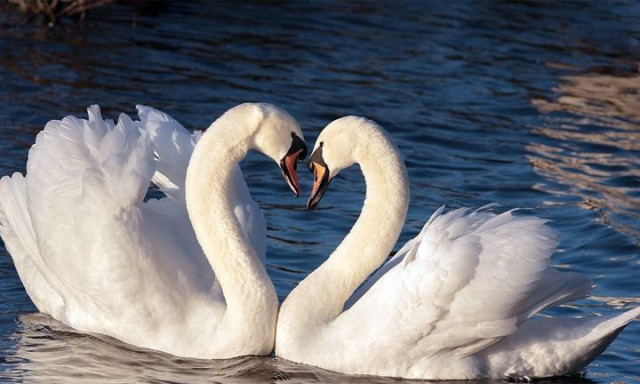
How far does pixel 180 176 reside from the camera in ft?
28.8

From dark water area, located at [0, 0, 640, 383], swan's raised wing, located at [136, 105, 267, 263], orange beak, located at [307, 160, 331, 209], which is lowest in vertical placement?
dark water area, located at [0, 0, 640, 383]

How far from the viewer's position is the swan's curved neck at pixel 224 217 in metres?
7.84

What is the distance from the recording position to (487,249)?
7449 millimetres

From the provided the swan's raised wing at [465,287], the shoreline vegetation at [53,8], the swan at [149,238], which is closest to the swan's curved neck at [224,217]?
the swan at [149,238]

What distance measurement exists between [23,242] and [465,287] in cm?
290

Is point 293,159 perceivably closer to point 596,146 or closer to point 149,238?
point 149,238

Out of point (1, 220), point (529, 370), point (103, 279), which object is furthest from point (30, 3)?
point (529, 370)

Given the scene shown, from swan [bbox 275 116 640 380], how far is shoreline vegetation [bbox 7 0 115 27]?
920 centimetres

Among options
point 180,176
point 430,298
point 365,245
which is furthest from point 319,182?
point 180,176

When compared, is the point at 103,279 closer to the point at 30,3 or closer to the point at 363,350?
the point at 363,350

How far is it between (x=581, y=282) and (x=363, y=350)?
1.23 m

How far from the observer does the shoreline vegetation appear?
54.0ft

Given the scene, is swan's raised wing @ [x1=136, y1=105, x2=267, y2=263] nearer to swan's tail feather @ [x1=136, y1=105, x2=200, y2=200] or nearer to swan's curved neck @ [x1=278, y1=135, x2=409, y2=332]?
swan's tail feather @ [x1=136, y1=105, x2=200, y2=200]

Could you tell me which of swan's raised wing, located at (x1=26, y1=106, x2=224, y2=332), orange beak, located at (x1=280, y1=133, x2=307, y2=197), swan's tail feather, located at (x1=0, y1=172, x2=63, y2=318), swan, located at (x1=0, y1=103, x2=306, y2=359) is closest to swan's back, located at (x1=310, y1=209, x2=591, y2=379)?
swan, located at (x1=0, y1=103, x2=306, y2=359)
